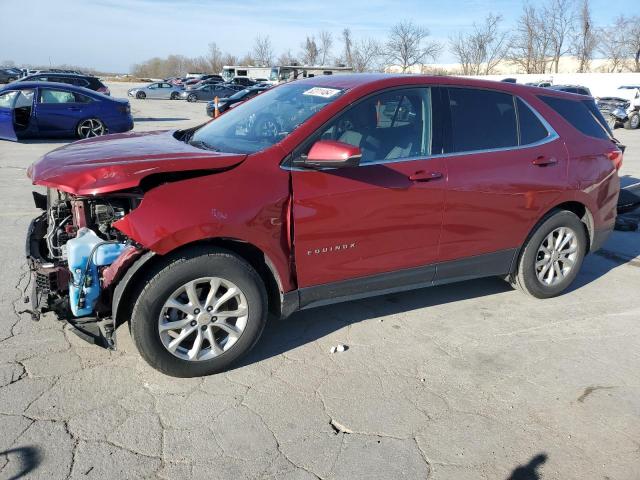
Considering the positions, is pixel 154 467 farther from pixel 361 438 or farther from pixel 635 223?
pixel 635 223

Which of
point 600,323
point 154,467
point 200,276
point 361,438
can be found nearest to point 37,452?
point 154,467

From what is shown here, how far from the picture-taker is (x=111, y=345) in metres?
3.20

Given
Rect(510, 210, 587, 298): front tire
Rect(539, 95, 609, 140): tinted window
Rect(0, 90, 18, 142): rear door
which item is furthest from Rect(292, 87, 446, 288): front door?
Rect(0, 90, 18, 142): rear door

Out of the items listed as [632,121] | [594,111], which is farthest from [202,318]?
[632,121]

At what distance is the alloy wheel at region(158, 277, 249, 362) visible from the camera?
3199 millimetres

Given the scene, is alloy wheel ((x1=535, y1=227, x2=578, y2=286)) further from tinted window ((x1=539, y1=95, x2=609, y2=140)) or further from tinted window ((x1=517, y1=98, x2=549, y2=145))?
tinted window ((x1=539, y1=95, x2=609, y2=140))

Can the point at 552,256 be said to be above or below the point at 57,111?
below

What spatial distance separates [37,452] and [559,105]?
15.2ft

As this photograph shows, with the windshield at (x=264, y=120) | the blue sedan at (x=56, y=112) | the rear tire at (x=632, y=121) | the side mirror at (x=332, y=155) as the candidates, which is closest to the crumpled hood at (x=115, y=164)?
the windshield at (x=264, y=120)

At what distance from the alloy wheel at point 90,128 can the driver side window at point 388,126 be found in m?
12.3

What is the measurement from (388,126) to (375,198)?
56 cm

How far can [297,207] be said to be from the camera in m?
3.34

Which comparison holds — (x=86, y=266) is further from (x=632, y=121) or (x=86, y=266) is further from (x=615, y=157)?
(x=632, y=121)

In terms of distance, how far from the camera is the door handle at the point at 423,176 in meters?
3.73
